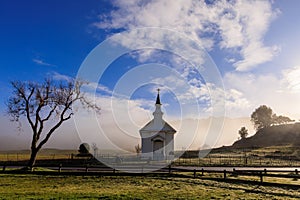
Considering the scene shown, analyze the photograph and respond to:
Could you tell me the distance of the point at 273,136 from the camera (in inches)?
5079

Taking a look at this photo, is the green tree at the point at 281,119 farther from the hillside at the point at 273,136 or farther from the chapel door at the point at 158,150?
the chapel door at the point at 158,150

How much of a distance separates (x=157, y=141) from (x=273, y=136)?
94.1m

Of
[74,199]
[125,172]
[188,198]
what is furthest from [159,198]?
[125,172]

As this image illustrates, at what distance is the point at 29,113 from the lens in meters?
36.0

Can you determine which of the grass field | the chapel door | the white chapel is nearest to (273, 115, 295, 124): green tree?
the white chapel

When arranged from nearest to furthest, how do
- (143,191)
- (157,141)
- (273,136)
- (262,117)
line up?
(143,191) < (157,141) < (273,136) < (262,117)

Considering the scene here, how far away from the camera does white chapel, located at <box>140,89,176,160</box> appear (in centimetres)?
5097

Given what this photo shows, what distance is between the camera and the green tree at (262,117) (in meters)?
143

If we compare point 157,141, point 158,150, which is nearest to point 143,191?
point 158,150

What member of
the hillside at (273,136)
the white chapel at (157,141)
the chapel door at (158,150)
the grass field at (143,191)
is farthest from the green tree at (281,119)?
the grass field at (143,191)

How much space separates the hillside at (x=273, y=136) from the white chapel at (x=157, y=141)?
2861 inches

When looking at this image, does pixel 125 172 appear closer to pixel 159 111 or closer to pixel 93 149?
pixel 159 111

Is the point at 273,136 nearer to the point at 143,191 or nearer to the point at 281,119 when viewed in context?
the point at 281,119

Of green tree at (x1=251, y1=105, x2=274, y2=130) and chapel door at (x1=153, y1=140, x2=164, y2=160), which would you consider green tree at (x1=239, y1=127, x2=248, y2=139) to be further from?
chapel door at (x1=153, y1=140, x2=164, y2=160)
